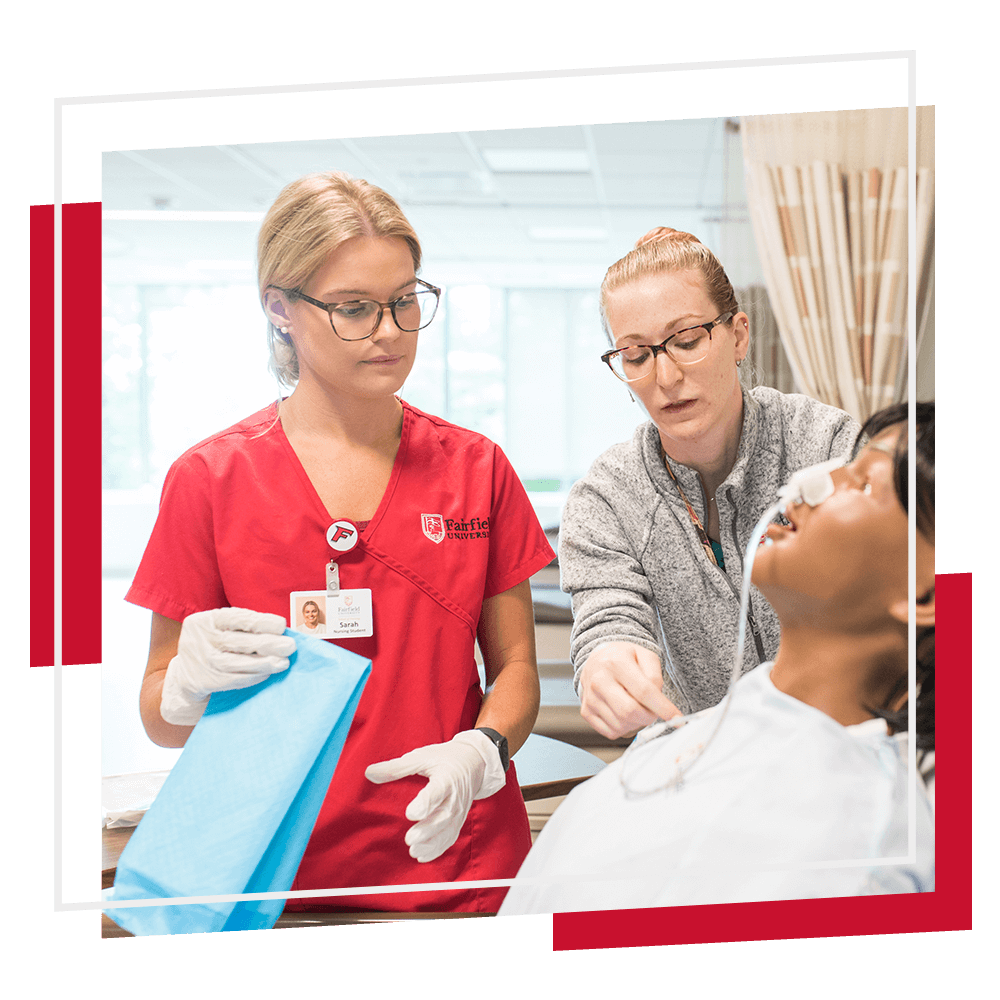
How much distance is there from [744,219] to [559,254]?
31 centimetres

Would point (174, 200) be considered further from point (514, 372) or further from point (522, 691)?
point (522, 691)

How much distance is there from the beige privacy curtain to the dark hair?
0.03 meters

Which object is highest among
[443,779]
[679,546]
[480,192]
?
[480,192]

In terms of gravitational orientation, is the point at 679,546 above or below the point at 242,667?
above

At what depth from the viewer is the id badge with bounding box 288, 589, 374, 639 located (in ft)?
4.53

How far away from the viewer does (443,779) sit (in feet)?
4.54

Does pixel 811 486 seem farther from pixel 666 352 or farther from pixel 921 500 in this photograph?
pixel 666 352

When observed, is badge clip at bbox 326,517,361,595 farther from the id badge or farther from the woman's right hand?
the woman's right hand

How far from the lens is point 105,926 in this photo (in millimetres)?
1466

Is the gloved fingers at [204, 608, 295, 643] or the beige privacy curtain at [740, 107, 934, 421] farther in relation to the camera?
the beige privacy curtain at [740, 107, 934, 421]

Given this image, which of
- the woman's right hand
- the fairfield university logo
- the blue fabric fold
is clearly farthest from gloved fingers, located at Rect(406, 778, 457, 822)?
the fairfield university logo

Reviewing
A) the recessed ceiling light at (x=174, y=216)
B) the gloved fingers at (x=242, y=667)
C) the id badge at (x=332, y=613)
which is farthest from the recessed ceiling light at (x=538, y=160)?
the gloved fingers at (x=242, y=667)

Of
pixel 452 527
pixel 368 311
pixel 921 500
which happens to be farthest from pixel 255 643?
pixel 921 500

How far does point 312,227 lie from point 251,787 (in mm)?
821
